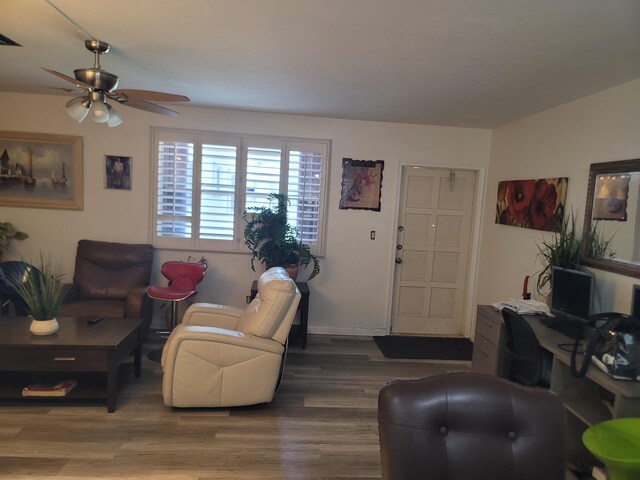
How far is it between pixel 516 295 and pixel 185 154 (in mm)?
3833

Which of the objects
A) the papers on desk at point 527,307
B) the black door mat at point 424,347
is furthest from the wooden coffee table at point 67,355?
the papers on desk at point 527,307

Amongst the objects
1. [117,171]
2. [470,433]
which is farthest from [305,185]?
[470,433]

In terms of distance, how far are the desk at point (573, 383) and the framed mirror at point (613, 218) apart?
24.7 inches

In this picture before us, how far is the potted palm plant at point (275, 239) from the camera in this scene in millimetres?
4203

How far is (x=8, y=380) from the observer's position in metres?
3.02

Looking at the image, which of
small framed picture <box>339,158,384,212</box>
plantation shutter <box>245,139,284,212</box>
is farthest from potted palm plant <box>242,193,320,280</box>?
small framed picture <box>339,158,384,212</box>

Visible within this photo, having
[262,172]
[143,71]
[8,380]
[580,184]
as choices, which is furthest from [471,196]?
[8,380]

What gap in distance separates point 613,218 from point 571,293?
59cm

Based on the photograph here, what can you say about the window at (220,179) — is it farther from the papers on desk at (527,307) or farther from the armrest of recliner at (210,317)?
the papers on desk at (527,307)

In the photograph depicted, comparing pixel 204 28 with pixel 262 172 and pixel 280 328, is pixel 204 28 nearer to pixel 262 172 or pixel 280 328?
pixel 280 328

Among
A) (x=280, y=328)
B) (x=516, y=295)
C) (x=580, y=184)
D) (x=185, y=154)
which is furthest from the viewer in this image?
(x=185, y=154)

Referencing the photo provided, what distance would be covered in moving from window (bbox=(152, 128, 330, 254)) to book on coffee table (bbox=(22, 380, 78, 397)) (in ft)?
6.38

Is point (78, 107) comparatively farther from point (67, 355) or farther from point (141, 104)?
point (67, 355)

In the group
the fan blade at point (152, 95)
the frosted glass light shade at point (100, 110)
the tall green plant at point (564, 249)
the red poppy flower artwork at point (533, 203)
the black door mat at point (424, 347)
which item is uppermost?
the fan blade at point (152, 95)
